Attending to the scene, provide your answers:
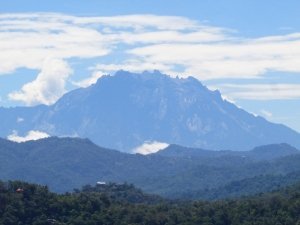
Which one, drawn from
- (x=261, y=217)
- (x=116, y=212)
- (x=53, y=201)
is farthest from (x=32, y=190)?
(x=261, y=217)

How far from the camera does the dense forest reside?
257ft

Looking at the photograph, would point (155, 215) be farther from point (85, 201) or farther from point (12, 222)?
point (12, 222)

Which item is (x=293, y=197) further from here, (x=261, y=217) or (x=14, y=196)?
(x=14, y=196)

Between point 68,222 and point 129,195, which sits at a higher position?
point 129,195

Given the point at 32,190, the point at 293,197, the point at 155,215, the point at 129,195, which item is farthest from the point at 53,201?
the point at 129,195

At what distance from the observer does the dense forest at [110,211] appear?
257 feet

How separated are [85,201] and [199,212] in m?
11.0

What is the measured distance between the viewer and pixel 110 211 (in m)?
83.2

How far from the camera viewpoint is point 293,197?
3595 inches

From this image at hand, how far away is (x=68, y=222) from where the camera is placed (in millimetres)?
77812

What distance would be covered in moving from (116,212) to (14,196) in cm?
978

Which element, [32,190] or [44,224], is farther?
[32,190]

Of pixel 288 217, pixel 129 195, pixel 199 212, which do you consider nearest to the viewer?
pixel 288 217

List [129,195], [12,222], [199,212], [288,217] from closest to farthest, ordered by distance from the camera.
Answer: [12,222]
[288,217]
[199,212]
[129,195]
